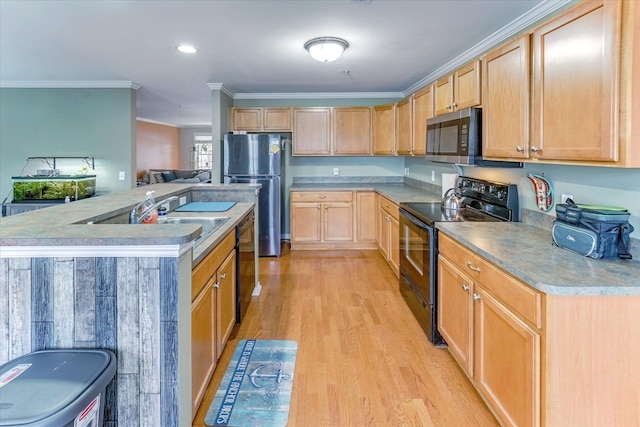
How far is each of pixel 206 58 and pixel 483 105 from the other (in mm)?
2681

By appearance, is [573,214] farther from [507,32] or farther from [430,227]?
[507,32]

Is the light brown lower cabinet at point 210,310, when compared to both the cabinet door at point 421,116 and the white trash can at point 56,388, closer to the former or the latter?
the white trash can at point 56,388

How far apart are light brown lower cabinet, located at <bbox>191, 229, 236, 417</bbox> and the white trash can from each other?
0.45 meters

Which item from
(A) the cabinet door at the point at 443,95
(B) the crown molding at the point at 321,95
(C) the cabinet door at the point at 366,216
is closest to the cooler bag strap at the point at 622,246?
(A) the cabinet door at the point at 443,95

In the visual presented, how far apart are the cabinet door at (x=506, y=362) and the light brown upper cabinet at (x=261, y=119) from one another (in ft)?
14.1

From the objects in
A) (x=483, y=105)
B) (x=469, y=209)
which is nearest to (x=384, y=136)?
(x=469, y=209)

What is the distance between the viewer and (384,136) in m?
5.58

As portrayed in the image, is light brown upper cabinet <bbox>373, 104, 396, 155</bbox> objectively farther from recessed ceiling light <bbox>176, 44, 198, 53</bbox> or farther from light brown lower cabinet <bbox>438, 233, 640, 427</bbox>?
light brown lower cabinet <bbox>438, 233, 640, 427</bbox>

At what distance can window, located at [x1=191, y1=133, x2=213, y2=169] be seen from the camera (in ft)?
40.9

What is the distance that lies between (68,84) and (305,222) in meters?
3.55

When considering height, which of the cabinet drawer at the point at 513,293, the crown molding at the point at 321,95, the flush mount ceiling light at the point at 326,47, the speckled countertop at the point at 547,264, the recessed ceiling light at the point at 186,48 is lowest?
the cabinet drawer at the point at 513,293

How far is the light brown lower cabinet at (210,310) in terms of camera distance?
5.95 feet

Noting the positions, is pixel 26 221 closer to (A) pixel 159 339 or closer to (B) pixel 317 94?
(A) pixel 159 339

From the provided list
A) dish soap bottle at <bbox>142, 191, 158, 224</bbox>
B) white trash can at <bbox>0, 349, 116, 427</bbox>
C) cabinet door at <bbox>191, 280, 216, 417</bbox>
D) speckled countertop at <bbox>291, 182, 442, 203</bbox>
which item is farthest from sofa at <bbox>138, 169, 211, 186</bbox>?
white trash can at <bbox>0, 349, 116, 427</bbox>
